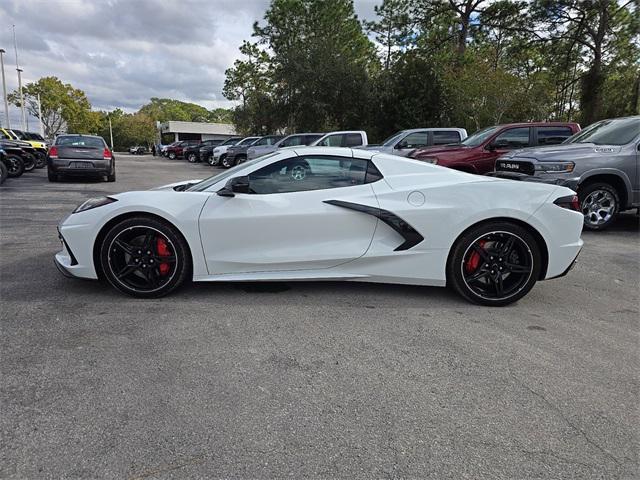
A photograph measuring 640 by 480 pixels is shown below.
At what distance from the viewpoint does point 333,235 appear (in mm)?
3848

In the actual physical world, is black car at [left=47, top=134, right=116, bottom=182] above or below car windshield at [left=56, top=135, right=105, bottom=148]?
below

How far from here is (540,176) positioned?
Result: 7.06 m

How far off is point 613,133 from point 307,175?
20.8ft

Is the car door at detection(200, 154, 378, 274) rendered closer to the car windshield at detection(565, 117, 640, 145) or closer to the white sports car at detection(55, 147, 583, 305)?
the white sports car at detection(55, 147, 583, 305)

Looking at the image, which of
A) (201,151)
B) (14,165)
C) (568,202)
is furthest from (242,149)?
(568,202)

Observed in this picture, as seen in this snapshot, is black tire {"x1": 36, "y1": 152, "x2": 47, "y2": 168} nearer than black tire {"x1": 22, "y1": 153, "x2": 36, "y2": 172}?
No

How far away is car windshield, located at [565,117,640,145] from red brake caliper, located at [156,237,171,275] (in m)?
7.19

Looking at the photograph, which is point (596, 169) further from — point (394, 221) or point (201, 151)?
point (201, 151)

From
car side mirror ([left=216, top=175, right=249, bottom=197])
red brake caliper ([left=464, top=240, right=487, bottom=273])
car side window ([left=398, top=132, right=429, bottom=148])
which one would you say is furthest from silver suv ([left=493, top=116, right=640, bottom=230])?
car side window ([left=398, top=132, right=429, bottom=148])

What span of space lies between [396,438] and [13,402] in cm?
201

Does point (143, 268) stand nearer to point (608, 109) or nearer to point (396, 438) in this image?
point (396, 438)

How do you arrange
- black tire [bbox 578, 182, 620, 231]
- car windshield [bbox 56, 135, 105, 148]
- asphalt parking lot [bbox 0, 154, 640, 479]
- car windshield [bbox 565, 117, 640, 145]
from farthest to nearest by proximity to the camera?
car windshield [bbox 56, 135, 105, 148] → car windshield [bbox 565, 117, 640, 145] → black tire [bbox 578, 182, 620, 231] → asphalt parking lot [bbox 0, 154, 640, 479]

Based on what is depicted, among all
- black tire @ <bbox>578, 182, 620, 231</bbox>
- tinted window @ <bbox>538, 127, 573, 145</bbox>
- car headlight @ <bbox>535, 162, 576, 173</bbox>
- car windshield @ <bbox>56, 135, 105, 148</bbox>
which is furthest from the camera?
car windshield @ <bbox>56, 135, 105, 148</bbox>

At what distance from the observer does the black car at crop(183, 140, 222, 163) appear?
2925 cm
